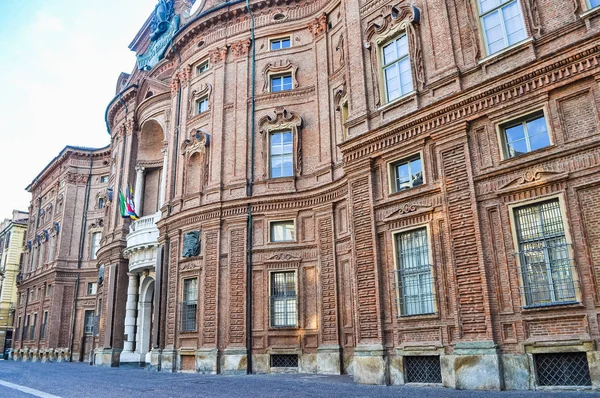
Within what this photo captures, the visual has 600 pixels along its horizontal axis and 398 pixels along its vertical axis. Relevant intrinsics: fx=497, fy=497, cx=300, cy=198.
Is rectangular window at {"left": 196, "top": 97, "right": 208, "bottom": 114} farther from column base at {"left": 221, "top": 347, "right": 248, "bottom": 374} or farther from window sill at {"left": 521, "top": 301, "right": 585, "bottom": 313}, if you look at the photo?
window sill at {"left": 521, "top": 301, "right": 585, "bottom": 313}

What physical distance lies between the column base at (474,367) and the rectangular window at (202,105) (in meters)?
Answer: 17.5

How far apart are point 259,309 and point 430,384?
8.99 meters

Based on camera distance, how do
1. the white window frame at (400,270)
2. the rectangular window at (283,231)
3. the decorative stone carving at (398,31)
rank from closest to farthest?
the white window frame at (400,270) < the decorative stone carving at (398,31) < the rectangular window at (283,231)

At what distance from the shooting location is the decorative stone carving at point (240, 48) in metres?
24.4

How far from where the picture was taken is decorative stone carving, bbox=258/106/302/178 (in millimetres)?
21969

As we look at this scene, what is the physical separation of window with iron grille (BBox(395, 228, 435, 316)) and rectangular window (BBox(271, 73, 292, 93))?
37.0 ft

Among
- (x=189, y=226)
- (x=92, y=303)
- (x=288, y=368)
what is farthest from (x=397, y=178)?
(x=92, y=303)

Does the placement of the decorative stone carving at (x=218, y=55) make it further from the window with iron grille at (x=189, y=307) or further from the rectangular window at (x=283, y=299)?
the rectangular window at (x=283, y=299)

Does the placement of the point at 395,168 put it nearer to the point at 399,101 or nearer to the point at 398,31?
the point at 399,101

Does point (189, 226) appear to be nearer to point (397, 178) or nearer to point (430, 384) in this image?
point (397, 178)

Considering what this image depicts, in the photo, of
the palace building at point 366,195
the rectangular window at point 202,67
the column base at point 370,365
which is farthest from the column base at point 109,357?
the column base at point 370,365

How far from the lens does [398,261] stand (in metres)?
14.9

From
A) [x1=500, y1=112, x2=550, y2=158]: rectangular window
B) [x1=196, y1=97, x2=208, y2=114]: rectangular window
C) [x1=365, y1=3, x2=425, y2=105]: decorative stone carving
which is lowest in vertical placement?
[x1=500, y1=112, x2=550, y2=158]: rectangular window

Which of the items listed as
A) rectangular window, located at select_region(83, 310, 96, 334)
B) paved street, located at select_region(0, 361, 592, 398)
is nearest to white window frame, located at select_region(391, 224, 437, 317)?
paved street, located at select_region(0, 361, 592, 398)
